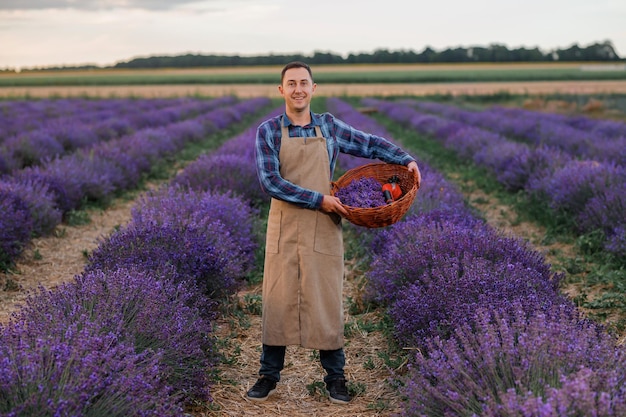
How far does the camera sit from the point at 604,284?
5.55m

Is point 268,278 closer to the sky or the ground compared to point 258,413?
closer to the sky

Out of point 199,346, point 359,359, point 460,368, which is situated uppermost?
point 460,368

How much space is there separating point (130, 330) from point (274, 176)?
3.27 ft

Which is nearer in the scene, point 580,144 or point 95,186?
point 95,186

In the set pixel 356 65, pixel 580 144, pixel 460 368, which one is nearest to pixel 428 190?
pixel 460 368

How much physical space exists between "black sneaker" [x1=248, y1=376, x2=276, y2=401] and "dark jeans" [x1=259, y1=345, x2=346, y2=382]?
0.03 metres

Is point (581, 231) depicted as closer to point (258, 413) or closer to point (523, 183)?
point (523, 183)

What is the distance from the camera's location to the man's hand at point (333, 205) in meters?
3.20

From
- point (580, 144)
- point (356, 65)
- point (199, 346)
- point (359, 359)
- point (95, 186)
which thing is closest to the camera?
point (199, 346)

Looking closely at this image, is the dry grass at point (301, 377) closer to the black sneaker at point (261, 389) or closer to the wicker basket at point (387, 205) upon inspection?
the black sneaker at point (261, 389)

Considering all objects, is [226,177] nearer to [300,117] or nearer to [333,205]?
[300,117]

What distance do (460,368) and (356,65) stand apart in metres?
77.1

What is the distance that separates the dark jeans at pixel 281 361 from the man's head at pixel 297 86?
50.0 inches

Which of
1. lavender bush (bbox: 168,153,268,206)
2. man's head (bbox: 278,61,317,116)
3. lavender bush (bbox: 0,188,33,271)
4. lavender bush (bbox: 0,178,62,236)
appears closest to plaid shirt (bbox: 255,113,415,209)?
man's head (bbox: 278,61,317,116)
